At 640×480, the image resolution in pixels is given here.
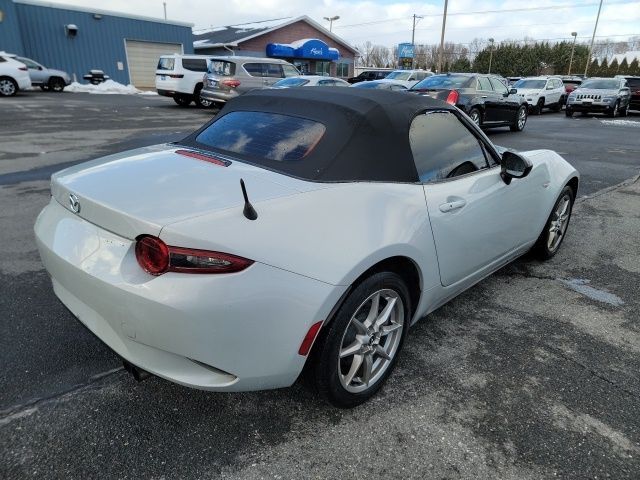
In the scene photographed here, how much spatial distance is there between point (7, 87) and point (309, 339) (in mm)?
22247

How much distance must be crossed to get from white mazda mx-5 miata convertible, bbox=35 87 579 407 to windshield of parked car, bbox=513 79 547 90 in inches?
812

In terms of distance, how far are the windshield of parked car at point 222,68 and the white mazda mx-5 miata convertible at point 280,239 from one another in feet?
46.2

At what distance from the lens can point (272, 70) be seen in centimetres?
1789

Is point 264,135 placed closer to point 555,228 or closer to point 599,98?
point 555,228

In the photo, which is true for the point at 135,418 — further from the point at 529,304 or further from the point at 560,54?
the point at 560,54

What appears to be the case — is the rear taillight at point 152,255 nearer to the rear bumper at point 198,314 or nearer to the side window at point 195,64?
the rear bumper at point 198,314

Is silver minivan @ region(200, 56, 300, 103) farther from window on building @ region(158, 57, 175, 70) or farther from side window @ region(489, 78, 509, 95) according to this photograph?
side window @ region(489, 78, 509, 95)

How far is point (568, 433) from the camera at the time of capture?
2223 millimetres

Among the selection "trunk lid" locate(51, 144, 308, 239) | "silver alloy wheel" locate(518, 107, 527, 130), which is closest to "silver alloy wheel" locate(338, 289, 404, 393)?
"trunk lid" locate(51, 144, 308, 239)

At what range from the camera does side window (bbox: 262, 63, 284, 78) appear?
17531 mm

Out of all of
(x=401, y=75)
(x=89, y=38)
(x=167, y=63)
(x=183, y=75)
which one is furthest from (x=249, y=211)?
(x=89, y=38)

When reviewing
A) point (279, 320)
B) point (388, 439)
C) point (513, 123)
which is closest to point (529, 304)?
point (388, 439)

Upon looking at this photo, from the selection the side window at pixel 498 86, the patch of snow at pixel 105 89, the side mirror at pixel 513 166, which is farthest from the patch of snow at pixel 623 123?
the patch of snow at pixel 105 89

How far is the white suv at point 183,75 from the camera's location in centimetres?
1769
